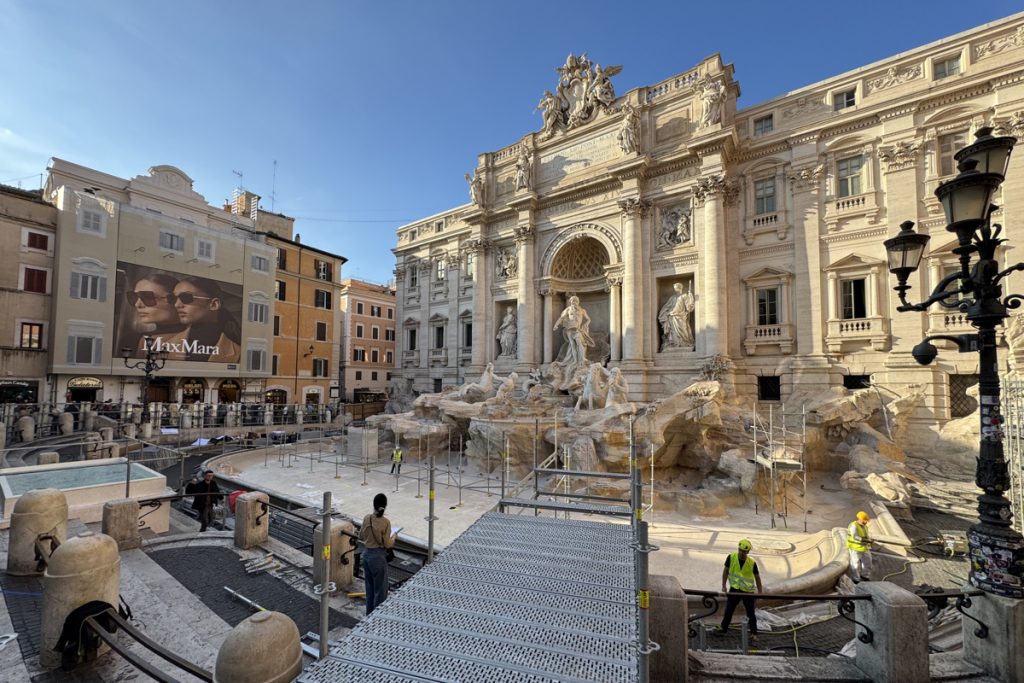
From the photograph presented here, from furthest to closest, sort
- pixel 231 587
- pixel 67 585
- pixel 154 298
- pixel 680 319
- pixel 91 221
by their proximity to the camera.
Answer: pixel 154 298 < pixel 91 221 < pixel 680 319 < pixel 231 587 < pixel 67 585

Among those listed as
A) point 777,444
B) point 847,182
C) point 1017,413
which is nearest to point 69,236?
point 777,444

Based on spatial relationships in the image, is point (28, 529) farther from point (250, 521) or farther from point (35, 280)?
point (35, 280)

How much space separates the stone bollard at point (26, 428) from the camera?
1934cm

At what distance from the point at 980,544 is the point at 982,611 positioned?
619mm

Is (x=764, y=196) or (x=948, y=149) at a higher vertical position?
(x=948, y=149)

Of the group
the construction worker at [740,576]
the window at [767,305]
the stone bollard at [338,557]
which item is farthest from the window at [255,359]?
the construction worker at [740,576]

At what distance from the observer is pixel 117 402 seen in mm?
27531

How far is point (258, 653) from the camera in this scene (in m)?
2.97

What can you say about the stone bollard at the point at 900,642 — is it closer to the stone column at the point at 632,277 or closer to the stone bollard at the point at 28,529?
the stone bollard at the point at 28,529

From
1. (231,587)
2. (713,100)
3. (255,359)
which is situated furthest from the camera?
(255,359)

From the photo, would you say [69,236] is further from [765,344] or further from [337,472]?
[765,344]

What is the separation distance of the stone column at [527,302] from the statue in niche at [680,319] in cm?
819

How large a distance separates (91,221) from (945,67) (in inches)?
1794

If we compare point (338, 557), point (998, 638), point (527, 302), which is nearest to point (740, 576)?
point (998, 638)
